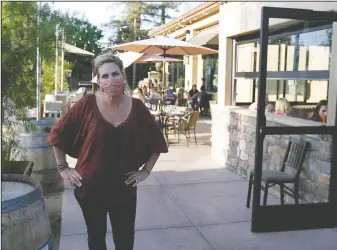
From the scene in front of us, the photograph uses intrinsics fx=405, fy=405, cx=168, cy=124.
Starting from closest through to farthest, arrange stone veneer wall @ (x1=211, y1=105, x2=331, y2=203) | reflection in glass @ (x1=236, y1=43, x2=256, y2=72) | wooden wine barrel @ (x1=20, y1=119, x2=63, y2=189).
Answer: stone veneer wall @ (x1=211, y1=105, x2=331, y2=203)
wooden wine barrel @ (x1=20, y1=119, x2=63, y2=189)
reflection in glass @ (x1=236, y1=43, x2=256, y2=72)

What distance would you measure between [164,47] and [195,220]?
6.01 metres

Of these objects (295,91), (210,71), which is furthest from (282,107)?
(210,71)

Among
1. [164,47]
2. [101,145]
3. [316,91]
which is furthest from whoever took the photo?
[164,47]

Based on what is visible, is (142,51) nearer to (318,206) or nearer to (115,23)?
(318,206)

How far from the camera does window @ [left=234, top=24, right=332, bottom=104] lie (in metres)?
4.39

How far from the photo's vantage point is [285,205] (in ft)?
13.7

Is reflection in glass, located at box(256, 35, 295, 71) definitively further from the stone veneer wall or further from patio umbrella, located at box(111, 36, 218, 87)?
patio umbrella, located at box(111, 36, 218, 87)

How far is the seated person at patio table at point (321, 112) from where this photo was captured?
434 centimetres

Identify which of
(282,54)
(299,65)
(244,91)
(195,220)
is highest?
(282,54)

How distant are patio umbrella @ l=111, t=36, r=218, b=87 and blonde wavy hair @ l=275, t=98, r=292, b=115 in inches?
147

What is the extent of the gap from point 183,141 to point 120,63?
22.5 ft

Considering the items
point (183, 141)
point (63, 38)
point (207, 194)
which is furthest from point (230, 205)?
point (183, 141)

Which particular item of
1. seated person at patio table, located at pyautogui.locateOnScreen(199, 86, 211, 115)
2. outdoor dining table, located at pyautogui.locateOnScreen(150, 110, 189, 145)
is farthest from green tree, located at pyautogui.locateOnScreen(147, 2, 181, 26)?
outdoor dining table, located at pyautogui.locateOnScreen(150, 110, 189, 145)

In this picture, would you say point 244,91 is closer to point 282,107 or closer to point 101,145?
point 282,107
